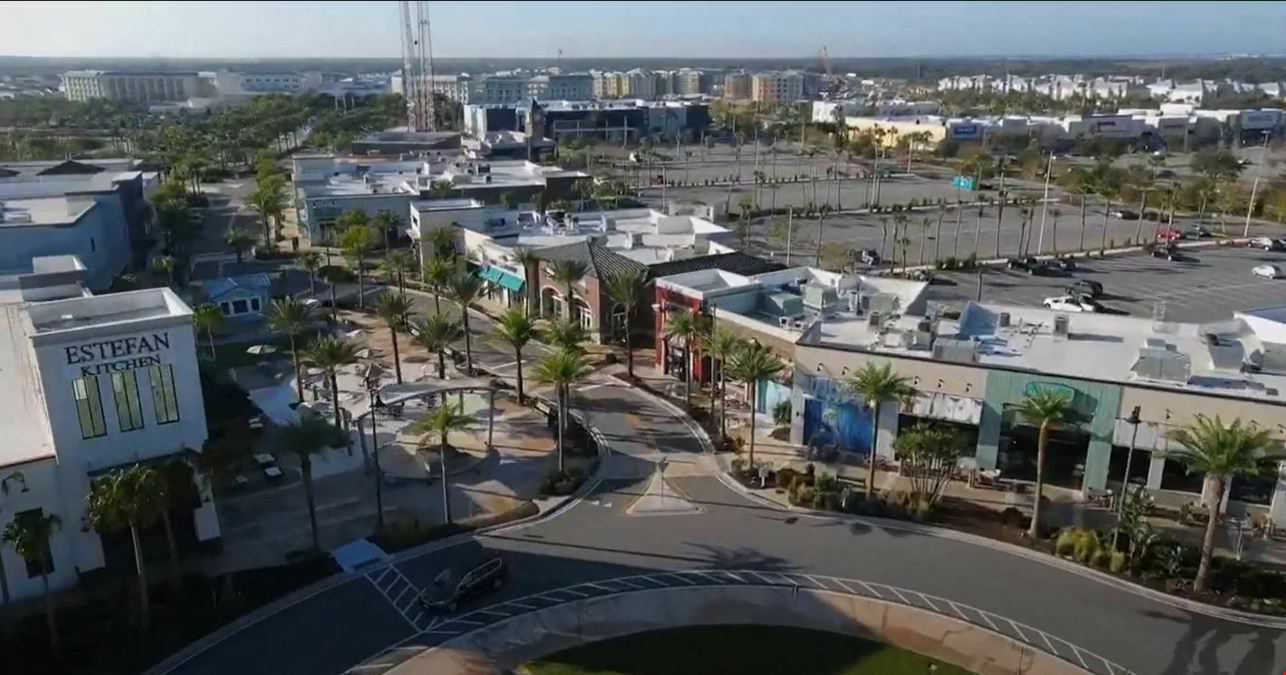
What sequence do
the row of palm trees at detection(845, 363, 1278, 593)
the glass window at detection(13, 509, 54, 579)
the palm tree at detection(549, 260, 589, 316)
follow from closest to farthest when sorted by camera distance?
the glass window at detection(13, 509, 54, 579)
the row of palm trees at detection(845, 363, 1278, 593)
the palm tree at detection(549, 260, 589, 316)

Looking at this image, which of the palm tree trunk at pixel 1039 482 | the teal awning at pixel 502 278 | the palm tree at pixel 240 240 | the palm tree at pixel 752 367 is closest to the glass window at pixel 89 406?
the palm tree at pixel 752 367

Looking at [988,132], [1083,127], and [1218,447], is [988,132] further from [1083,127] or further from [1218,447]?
[1218,447]

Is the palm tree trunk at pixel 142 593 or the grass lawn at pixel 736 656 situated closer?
the grass lawn at pixel 736 656

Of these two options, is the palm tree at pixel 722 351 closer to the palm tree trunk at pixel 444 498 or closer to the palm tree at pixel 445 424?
the palm tree at pixel 445 424

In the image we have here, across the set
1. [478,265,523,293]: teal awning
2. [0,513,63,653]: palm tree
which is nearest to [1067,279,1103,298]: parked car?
[478,265,523,293]: teal awning

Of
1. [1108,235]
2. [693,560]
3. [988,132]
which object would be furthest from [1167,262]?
[988,132]

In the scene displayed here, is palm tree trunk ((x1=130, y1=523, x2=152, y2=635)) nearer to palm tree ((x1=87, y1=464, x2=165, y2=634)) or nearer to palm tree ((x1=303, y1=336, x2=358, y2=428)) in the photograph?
palm tree ((x1=87, y1=464, x2=165, y2=634))
